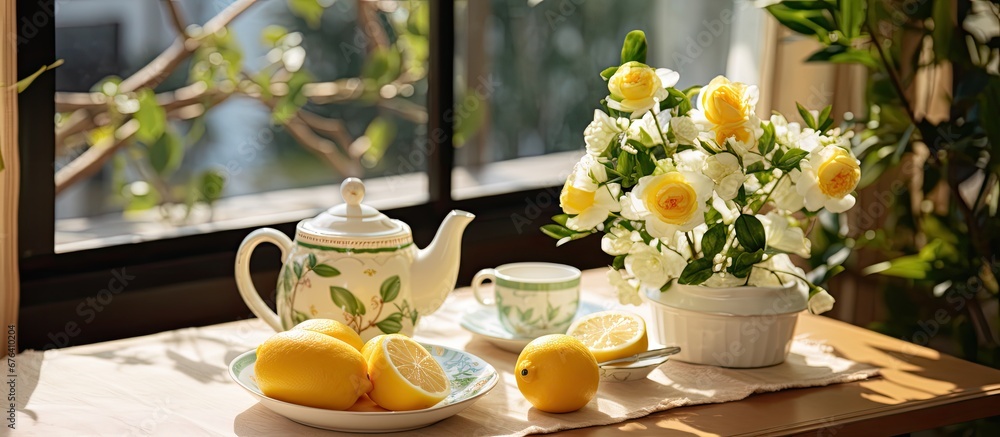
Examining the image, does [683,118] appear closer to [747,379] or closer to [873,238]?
[747,379]

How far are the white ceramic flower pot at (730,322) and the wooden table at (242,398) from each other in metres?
0.07

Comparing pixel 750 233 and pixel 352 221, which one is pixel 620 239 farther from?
pixel 352 221

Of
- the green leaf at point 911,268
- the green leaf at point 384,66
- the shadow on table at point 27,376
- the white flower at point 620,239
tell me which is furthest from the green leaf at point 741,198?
the green leaf at point 384,66

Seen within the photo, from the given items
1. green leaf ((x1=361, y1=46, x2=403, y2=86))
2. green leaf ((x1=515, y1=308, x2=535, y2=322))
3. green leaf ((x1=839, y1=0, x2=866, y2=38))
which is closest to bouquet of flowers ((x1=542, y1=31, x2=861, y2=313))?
green leaf ((x1=515, y1=308, x2=535, y2=322))

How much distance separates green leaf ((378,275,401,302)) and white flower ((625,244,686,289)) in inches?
10.3

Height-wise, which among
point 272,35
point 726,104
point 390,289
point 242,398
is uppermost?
point 272,35

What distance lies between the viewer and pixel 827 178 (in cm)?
109

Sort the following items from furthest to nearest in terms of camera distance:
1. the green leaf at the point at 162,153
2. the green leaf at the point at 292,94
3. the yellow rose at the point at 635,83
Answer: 1. the green leaf at the point at 292,94
2. the green leaf at the point at 162,153
3. the yellow rose at the point at 635,83

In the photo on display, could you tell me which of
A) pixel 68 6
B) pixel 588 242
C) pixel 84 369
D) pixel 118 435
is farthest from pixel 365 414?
pixel 68 6

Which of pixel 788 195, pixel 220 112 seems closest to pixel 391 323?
pixel 788 195

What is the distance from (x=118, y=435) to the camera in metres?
0.96

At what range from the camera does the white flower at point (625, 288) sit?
3.96 feet

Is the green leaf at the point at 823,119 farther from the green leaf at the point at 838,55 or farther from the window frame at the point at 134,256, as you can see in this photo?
the window frame at the point at 134,256

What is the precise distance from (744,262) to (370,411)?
44 cm
